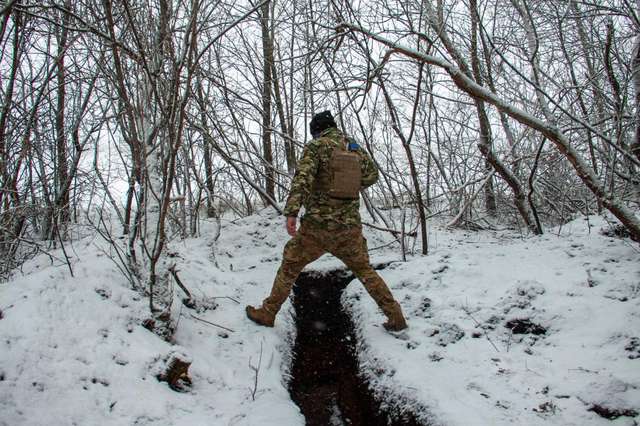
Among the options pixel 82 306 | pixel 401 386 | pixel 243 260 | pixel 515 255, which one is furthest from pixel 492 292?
pixel 243 260

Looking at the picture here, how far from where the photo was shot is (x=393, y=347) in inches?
132

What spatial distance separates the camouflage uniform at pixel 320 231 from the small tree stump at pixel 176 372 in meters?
1.16

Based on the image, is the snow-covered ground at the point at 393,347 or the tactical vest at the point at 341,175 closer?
the snow-covered ground at the point at 393,347

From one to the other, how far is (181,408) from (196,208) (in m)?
5.66

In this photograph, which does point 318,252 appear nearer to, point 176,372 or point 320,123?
point 320,123

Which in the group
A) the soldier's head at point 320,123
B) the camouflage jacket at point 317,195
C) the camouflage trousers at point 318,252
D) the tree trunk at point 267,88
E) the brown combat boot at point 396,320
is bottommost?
the brown combat boot at point 396,320

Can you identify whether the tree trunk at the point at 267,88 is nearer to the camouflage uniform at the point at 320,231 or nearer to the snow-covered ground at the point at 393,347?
the camouflage uniform at the point at 320,231

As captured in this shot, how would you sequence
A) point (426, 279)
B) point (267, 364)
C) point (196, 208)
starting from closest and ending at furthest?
point (267, 364), point (426, 279), point (196, 208)

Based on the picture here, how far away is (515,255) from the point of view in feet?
14.9

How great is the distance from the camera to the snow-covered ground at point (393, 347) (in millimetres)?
2234

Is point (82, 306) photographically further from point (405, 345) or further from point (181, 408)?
point (405, 345)

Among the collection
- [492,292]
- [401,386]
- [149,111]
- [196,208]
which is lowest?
[401,386]

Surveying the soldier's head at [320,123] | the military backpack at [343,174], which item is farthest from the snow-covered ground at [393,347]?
the soldier's head at [320,123]

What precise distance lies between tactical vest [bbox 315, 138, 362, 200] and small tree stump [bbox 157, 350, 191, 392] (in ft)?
6.32
